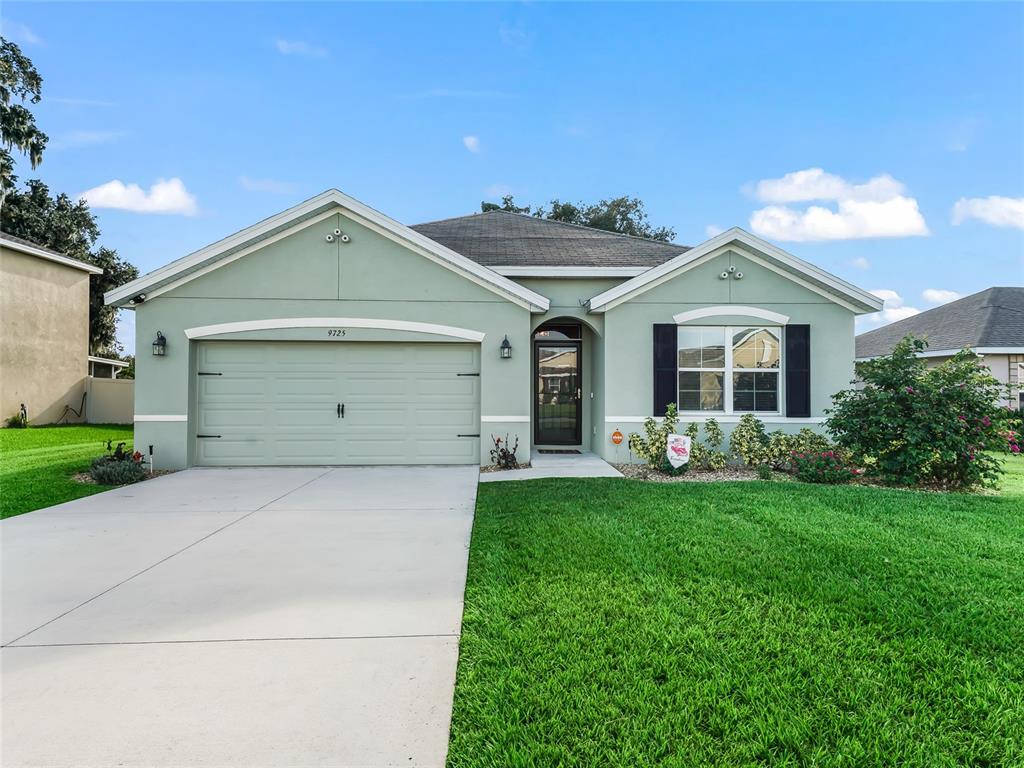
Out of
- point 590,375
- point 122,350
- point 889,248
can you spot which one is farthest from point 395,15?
point 122,350

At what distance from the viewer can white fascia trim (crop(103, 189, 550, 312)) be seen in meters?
9.55

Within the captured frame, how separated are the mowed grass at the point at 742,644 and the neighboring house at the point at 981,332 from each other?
451 inches

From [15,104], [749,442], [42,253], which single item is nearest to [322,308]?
[749,442]

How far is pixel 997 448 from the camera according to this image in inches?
316

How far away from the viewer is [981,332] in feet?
52.3

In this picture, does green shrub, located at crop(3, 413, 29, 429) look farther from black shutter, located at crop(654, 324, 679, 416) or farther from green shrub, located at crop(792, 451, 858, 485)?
green shrub, located at crop(792, 451, 858, 485)

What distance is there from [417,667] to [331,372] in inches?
307

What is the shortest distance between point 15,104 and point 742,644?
73.6ft

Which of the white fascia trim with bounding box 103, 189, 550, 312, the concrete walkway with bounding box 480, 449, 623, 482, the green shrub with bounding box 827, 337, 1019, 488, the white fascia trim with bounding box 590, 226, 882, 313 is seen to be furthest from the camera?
the white fascia trim with bounding box 590, 226, 882, 313

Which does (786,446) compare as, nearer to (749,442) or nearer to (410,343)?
(749,442)

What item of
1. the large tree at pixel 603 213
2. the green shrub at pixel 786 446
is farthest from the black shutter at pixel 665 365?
the large tree at pixel 603 213

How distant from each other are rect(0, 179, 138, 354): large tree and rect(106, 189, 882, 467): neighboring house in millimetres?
21893

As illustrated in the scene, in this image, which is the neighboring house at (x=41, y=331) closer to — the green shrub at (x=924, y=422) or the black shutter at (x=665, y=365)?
the black shutter at (x=665, y=365)

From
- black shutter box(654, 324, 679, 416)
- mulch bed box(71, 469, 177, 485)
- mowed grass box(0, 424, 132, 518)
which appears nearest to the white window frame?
black shutter box(654, 324, 679, 416)
